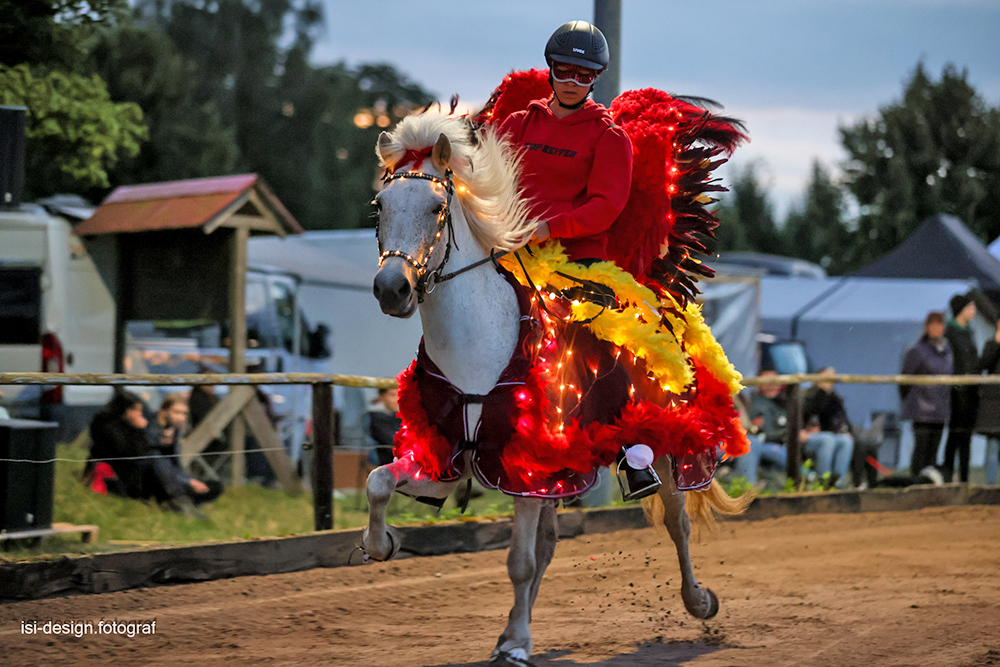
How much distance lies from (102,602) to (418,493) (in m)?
2.33

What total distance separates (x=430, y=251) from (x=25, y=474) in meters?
3.46

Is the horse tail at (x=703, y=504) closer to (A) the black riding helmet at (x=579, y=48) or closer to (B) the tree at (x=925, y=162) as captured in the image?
(A) the black riding helmet at (x=579, y=48)

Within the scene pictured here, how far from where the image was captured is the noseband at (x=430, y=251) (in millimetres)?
3975

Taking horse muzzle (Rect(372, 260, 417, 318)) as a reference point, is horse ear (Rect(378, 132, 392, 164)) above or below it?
above

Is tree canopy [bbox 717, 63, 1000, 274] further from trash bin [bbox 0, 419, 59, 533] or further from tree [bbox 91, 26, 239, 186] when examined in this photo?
trash bin [bbox 0, 419, 59, 533]

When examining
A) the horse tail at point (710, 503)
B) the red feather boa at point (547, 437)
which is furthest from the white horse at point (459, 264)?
the horse tail at point (710, 503)

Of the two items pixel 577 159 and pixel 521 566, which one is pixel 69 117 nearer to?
pixel 577 159

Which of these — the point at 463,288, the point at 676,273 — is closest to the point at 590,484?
the point at 463,288

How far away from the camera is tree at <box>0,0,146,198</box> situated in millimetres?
8844

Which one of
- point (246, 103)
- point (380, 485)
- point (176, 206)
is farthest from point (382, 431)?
point (246, 103)

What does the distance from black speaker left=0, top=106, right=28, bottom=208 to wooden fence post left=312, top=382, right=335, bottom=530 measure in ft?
8.83

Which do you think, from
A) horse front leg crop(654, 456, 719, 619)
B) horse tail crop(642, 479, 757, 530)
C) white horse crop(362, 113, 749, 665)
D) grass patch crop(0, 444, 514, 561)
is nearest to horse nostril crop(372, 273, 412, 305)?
white horse crop(362, 113, 749, 665)

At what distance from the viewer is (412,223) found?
4.05m

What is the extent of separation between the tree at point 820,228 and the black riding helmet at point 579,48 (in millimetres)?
34255
